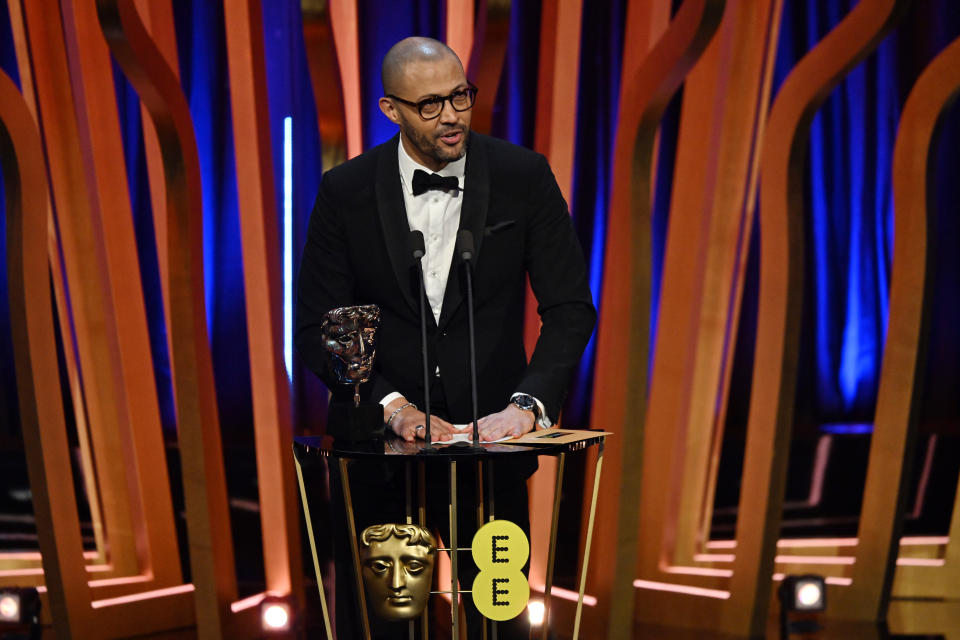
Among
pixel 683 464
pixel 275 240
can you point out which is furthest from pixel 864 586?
pixel 275 240

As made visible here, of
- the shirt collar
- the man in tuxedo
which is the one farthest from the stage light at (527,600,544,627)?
the shirt collar

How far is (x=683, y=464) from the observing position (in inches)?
161

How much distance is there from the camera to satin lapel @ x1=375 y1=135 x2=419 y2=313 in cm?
211

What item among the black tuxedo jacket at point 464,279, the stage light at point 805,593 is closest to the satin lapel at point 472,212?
the black tuxedo jacket at point 464,279

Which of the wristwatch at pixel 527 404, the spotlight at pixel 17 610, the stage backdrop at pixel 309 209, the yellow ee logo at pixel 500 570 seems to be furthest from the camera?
the spotlight at pixel 17 610

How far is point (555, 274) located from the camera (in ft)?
7.30

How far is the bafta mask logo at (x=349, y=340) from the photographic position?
1.98 meters

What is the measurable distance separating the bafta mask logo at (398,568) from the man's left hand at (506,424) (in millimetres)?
232

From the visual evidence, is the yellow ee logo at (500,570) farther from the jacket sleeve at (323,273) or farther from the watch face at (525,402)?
the jacket sleeve at (323,273)

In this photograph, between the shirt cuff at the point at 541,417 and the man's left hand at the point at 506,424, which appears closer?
the man's left hand at the point at 506,424

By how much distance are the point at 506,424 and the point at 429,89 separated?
0.72 metres

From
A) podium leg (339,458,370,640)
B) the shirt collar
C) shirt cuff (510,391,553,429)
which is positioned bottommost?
podium leg (339,458,370,640)

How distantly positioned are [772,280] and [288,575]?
2221 millimetres

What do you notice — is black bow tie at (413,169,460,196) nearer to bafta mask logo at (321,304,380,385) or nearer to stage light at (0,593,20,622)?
bafta mask logo at (321,304,380,385)
